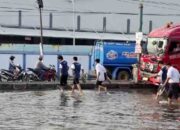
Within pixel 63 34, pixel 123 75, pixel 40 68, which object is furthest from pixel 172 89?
pixel 63 34

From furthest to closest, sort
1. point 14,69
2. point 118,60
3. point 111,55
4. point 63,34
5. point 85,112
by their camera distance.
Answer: point 63,34 → point 111,55 → point 118,60 → point 14,69 → point 85,112

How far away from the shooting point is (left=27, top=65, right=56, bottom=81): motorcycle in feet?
109

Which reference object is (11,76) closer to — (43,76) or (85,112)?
(43,76)

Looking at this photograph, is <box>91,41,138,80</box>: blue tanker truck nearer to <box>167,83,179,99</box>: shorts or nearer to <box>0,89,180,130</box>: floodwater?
<box>0,89,180,130</box>: floodwater

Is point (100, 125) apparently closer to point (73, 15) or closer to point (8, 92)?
point (8, 92)

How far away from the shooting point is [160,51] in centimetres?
2967

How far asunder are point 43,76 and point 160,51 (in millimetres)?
7226

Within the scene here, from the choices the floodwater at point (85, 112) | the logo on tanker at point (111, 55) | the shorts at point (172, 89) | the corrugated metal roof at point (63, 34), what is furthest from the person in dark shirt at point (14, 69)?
the corrugated metal roof at point (63, 34)

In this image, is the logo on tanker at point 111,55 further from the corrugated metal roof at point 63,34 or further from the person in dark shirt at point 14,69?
the corrugated metal roof at point 63,34

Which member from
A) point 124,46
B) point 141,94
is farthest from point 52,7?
point 141,94

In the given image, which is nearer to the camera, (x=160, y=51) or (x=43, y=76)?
(x=160, y=51)

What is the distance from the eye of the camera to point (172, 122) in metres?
17.8

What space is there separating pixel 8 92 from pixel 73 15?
27.9 meters

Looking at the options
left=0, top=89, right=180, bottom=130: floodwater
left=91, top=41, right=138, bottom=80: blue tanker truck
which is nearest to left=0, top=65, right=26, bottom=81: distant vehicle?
left=0, top=89, right=180, bottom=130: floodwater
